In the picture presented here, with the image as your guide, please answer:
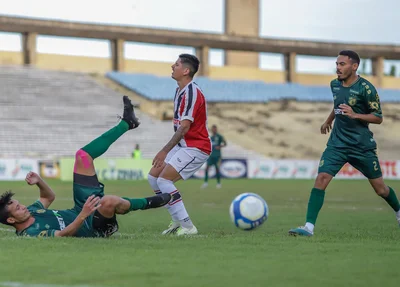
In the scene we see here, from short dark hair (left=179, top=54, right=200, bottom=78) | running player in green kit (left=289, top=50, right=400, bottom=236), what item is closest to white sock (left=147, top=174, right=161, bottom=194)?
short dark hair (left=179, top=54, right=200, bottom=78)

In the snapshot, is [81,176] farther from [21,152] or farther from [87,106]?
[87,106]

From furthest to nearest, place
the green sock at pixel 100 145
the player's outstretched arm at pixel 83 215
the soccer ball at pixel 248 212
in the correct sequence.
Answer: the soccer ball at pixel 248 212
the green sock at pixel 100 145
the player's outstretched arm at pixel 83 215

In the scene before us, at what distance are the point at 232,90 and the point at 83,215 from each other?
4994 cm

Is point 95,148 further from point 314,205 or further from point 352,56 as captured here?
point 352,56

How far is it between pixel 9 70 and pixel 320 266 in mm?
45687

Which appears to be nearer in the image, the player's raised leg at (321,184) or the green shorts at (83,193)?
the green shorts at (83,193)

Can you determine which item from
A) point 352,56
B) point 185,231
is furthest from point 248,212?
point 352,56

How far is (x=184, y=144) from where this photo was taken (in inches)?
432

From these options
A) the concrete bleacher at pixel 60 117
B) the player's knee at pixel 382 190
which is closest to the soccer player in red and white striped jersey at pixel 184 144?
the player's knee at pixel 382 190

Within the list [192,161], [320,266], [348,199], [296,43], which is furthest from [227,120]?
[320,266]

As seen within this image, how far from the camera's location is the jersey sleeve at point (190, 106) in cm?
1069

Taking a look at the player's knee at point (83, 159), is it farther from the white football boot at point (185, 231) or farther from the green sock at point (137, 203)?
the white football boot at point (185, 231)

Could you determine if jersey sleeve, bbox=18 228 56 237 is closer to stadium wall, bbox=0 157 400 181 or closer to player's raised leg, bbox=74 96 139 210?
player's raised leg, bbox=74 96 139 210

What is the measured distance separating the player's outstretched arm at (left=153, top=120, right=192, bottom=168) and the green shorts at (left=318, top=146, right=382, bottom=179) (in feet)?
5.74
